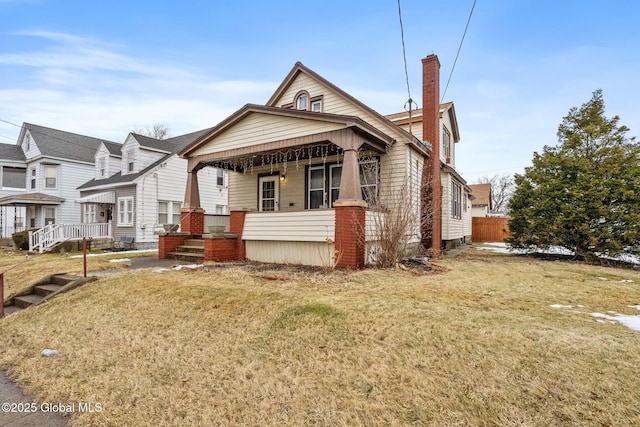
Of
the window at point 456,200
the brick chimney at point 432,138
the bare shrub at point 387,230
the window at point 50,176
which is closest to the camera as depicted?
the bare shrub at point 387,230

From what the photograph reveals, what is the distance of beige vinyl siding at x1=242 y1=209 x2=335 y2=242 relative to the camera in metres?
7.74

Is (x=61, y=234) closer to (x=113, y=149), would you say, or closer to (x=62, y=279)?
(x=113, y=149)

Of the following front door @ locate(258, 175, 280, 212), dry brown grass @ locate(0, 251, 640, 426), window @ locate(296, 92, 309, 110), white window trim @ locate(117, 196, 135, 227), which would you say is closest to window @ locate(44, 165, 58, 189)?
white window trim @ locate(117, 196, 135, 227)

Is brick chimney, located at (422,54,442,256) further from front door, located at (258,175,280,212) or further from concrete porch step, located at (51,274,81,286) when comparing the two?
concrete porch step, located at (51,274,81,286)

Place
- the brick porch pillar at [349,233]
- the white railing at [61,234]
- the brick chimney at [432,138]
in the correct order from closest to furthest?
the brick porch pillar at [349,233]
the brick chimney at [432,138]
the white railing at [61,234]

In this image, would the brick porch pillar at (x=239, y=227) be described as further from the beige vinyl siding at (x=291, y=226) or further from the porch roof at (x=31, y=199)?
the porch roof at (x=31, y=199)

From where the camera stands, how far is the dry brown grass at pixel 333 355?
2.49 meters

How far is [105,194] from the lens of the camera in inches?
693

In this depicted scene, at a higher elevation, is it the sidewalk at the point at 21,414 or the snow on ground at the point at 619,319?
the snow on ground at the point at 619,319

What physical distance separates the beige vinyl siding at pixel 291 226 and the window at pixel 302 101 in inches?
216

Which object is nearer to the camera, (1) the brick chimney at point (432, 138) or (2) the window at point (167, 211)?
(1) the brick chimney at point (432, 138)

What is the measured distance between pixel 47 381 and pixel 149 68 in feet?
62.5

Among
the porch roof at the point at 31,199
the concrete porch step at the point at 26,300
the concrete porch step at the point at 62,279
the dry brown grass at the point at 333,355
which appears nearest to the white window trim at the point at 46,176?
the porch roof at the point at 31,199

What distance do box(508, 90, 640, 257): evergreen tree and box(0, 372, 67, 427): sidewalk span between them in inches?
509
